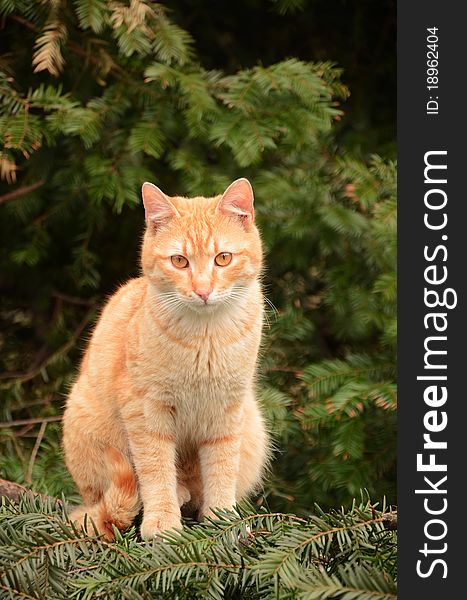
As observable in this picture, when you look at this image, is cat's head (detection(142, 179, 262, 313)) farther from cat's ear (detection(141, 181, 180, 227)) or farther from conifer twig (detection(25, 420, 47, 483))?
conifer twig (detection(25, 420, 47, 483))

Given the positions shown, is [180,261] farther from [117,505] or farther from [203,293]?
[117,505]

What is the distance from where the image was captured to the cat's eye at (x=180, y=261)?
2.53 metres

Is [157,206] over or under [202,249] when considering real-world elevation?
over

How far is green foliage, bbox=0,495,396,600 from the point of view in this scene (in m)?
1.67

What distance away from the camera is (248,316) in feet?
8.62

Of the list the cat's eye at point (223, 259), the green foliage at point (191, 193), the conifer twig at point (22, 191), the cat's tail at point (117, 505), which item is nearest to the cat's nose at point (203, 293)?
the cat's eye at point (223, 259)

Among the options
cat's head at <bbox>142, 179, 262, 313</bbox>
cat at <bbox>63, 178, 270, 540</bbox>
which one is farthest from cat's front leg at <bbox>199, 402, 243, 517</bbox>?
cat's head at <bbox>142, 179, 262, 313</bbox>

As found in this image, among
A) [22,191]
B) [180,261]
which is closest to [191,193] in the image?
[22,191]

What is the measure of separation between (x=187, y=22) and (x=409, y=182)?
2.84 m

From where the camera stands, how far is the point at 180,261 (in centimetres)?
254

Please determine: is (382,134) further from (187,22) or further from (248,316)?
(248,316)

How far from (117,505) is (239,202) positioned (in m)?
0.95

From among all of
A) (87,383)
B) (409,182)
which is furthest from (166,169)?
(409,182)

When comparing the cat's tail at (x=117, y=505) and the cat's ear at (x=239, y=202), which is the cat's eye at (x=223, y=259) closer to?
the cat's ear at (x=239, y=202)
